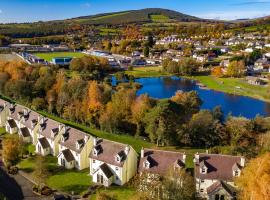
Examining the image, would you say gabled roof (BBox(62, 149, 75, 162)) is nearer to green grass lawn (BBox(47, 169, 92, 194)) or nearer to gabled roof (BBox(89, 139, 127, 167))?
green grass lawn (BBox(47, 169, 92, 194))

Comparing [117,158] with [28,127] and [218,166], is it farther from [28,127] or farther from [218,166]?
[28,127]

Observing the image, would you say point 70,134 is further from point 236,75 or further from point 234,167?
point 236,75

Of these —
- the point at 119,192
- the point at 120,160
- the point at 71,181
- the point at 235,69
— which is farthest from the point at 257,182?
the point at 235,69

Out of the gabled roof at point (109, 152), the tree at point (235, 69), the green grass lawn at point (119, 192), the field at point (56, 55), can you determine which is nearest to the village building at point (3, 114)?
the gabled roof at point (109, 152)

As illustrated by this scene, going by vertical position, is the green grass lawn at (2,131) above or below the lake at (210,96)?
above

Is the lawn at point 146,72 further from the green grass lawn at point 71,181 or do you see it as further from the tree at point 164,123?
the green grass lawn at point 71,181

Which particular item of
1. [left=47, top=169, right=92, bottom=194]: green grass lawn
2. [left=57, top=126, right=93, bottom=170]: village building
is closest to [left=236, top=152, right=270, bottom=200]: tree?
[left=47, top=169, right=92, bottom=194]: green grass lawn
